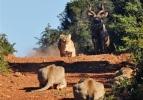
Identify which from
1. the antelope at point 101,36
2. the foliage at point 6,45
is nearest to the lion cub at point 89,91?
the foliage at point 6,45

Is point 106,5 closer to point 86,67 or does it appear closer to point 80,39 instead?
point 80,39

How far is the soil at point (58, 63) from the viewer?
1747 centimetres

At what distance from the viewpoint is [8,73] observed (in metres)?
22.3

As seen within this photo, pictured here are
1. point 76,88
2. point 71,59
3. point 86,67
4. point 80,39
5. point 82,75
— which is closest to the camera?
point 76,88

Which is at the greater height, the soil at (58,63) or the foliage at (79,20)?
the foliage at (79,20)

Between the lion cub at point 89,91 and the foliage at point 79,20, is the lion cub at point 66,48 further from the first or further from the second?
the foliage at point 79,20

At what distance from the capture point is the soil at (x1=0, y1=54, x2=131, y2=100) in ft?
57.3

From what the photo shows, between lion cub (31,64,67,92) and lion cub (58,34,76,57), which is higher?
lion cub (58,34,76,57)

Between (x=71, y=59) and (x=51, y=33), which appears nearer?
(x=71, y=59)

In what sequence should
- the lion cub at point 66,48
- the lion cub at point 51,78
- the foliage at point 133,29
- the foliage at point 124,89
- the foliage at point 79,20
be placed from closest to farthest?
the foliage at point 124,89
the foliage at point 133,29
the lion cub at point 51,78
the lion cub at point 66,48
the foliage at point 79,20

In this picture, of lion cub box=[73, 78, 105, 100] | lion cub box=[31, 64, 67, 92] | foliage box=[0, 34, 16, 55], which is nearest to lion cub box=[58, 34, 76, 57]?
foliage box=[0, 34, 16, 55]

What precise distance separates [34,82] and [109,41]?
53.2ft

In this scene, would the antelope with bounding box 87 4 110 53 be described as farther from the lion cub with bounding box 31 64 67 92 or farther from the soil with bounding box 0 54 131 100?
the lion cub with bounding box 31 64 67 92

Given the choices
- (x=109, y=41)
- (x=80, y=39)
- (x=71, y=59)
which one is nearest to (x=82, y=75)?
(x=71, y=59)
